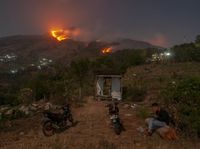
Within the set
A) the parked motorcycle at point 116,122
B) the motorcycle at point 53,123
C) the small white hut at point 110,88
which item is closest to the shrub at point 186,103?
the parked motorcycle at point 116,122

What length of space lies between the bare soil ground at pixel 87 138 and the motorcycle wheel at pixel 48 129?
295 millimetres

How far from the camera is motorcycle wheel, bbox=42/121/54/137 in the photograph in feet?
55.9

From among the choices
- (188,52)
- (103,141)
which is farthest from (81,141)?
(188,52)

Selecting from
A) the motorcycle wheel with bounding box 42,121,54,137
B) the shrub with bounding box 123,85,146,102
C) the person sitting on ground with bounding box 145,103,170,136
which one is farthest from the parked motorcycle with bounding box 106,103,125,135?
the shrub with bounding box 123,85,146,102

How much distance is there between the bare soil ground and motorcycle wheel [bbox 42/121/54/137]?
0.97 feet

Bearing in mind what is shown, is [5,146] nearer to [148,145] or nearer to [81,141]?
[81,141]

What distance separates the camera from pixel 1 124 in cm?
2052

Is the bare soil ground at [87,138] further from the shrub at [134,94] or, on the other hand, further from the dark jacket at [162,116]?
the shrub at [134,94]

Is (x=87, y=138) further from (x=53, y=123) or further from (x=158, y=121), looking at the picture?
(x=158, y=121)

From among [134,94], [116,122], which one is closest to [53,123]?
[116,122]

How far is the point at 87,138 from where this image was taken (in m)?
16.2

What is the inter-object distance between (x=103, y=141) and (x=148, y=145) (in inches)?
80.2

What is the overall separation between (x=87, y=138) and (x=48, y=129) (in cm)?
232

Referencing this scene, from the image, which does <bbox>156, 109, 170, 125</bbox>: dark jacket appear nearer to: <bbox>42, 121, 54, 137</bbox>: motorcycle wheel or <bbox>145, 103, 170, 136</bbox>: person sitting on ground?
<bbox>145, 103, 170, 136</bbox>: person sitting on ground
